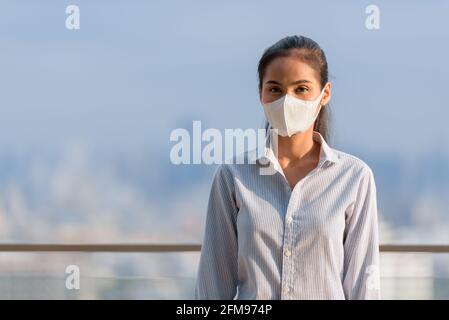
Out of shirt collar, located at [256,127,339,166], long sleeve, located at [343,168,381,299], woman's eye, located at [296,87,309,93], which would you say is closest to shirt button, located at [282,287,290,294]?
long sleeve, located at [343,168,381,299]

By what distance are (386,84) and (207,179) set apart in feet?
2.73

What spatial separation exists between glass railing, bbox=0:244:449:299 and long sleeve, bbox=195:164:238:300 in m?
1.53

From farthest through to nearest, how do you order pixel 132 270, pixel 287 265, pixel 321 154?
pixel 132 270, pixel 321 154, pixel 287 265

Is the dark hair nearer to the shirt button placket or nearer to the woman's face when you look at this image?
the woman's face

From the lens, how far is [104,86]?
3.11 meters

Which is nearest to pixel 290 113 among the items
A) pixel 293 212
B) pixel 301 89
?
pixel 301 89

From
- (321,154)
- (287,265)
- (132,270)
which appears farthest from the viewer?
(132,270)

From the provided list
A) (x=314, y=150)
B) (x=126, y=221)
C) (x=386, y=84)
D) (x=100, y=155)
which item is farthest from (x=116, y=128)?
(x=314, y=150)

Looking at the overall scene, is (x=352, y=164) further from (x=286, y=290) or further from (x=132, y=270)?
(x=132, y=270)

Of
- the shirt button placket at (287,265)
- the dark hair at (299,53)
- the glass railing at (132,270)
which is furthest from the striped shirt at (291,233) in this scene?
the glass railing at (132,270)

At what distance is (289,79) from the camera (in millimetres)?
1179

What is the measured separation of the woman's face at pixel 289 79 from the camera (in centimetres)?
117

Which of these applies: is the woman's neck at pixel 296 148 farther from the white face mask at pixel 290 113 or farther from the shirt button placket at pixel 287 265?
the shirt button placket at pixel 287 265

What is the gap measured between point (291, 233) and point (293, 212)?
0.04 metres
